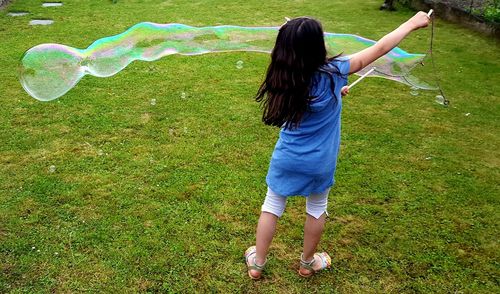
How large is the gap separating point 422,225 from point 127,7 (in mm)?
8195

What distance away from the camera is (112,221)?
11.8ft

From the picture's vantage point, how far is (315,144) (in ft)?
8.65

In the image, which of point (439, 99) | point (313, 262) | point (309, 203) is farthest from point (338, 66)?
point (439, 99)

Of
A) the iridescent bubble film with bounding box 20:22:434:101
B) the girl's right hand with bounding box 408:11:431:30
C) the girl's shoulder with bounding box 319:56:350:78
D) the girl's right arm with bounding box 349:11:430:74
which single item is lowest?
the iridescent bubble film with bounding box 20:22:434:101

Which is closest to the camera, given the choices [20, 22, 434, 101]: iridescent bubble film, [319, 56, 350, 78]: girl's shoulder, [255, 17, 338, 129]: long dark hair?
[255, 17, 338, 129]: long dark hair

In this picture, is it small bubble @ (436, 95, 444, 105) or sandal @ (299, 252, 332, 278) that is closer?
sandal @ (299, 252, 332, 278)

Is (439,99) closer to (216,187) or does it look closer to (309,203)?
(216,187)

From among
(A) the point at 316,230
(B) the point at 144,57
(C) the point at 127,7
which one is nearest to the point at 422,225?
(A) the point at 316,230

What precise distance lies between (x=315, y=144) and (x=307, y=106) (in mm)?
245

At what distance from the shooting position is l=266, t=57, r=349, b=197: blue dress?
8.18 feet

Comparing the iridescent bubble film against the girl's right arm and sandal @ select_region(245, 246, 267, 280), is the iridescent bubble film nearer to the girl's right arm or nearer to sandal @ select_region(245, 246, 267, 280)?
the girl's right arm

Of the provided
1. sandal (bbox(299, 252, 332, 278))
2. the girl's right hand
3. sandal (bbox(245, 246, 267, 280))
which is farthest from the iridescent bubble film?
sandal (bbox(245, 246, 267, 280))

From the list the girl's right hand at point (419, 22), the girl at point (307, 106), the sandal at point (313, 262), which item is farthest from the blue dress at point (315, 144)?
the sandal at point (313, 262)

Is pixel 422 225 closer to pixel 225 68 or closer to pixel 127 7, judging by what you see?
pixel 225 68
